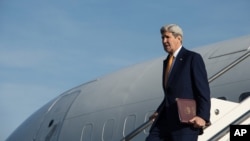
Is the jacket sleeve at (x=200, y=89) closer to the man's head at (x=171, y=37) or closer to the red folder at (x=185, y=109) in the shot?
the red folder at (x=185, y=109)

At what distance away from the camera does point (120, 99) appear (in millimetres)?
11352

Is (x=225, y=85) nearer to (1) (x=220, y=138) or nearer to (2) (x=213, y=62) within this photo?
(2) (x=213, y=62)

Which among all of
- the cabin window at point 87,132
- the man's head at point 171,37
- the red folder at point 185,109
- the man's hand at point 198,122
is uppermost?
the man's head at point 171,37

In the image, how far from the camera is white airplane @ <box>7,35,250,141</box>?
889 cm

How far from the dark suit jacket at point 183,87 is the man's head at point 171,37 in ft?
0.34

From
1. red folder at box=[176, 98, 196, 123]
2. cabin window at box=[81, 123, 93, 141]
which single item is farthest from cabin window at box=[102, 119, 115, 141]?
red folder at box=[176, 98, 196, 123]

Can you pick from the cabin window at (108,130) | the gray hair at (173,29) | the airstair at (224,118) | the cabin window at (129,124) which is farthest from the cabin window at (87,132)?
the gray hair at (173,29)

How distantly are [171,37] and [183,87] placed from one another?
491mm

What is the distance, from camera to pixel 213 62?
9562 mm

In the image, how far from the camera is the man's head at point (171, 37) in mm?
4949

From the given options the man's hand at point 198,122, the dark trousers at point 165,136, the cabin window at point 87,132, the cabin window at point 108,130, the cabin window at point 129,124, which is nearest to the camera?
the man's hand at point 198,122

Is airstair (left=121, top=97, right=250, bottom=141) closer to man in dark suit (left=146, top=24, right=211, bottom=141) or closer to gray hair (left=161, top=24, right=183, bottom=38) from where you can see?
man in dark suit (left=146, top=24, right=211, bottom=141)

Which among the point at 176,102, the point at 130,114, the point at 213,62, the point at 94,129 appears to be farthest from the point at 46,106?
the point at 176,102

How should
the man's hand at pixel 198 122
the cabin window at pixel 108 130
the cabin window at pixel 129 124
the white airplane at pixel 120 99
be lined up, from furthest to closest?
the cabin window at pixel 108 130
the cabin window at pixel 129 124
the white airplane at pixel 120 99
the man's hand at pixel 198 122
